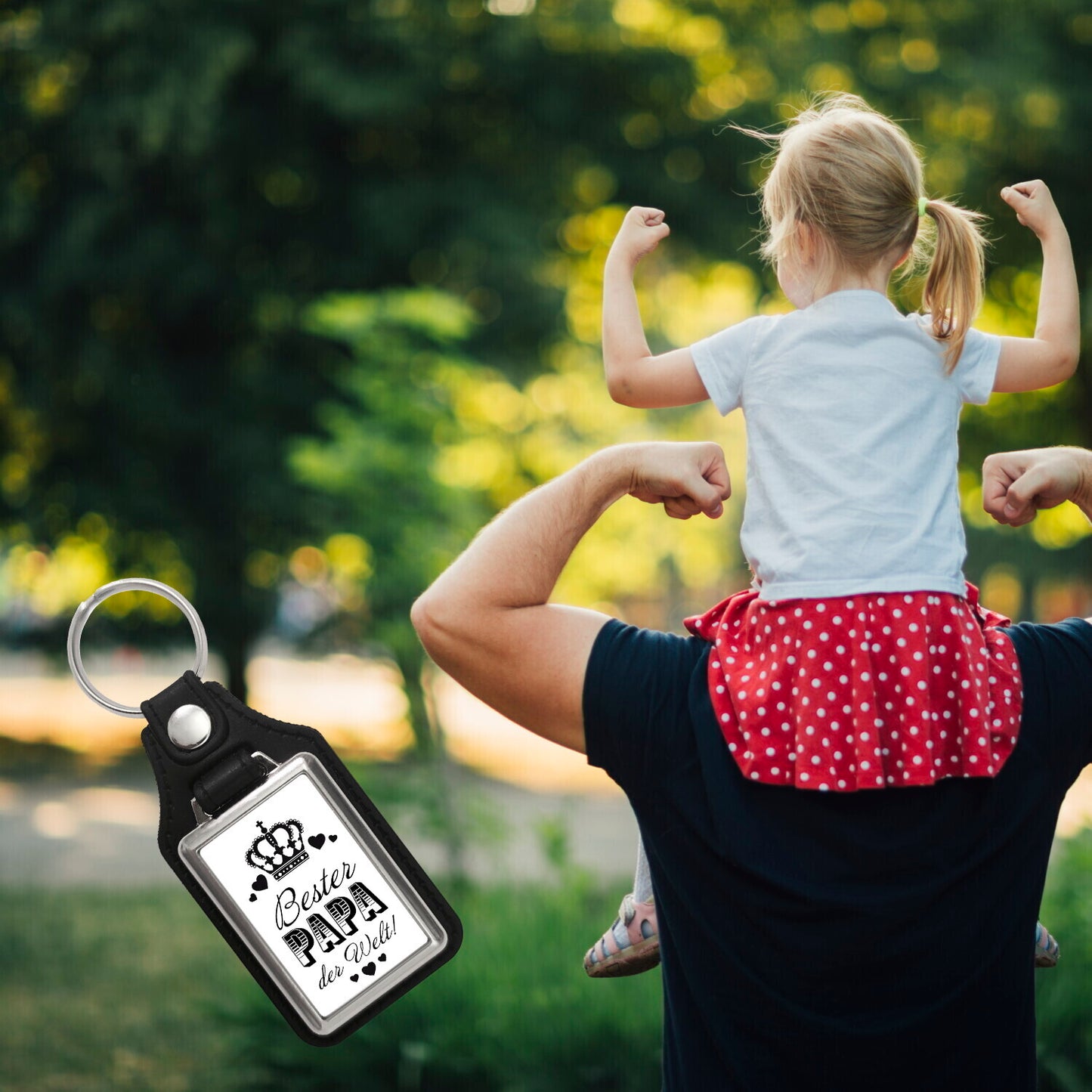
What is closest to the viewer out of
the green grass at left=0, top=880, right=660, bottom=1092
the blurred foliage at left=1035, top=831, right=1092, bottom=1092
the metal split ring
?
the metal split ring

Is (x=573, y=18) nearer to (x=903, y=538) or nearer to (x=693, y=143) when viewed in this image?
(x=693, y=143)

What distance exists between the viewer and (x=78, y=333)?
36.3 ft

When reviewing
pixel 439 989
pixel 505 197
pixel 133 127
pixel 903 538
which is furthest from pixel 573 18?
pixel 903 538

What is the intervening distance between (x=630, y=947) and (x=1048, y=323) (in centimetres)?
95

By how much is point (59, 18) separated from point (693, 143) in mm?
5120

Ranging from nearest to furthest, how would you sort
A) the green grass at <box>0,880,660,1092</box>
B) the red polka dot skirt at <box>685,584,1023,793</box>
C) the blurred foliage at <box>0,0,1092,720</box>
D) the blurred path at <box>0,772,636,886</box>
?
the red polka dot skirt at <box>685,584,1023,793</box>
the green grass at <box>0,880,660,1092</box>
the blurred path at <box>0,772,636,886</box>
the blurred foliage at <box>0,0,1092,720</box>

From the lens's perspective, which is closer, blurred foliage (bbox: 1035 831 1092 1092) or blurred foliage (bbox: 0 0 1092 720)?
blurred foliage (bbox: 1035 831 1092 1092)

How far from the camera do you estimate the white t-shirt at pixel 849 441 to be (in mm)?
1469

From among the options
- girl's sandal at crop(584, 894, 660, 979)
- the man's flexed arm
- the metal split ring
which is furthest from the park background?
the metal split ring

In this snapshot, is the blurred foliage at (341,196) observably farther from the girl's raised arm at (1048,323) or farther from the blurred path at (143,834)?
the girl's raised arm at (1048,323)

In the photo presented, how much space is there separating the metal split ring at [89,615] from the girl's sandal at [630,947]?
2.20 ft

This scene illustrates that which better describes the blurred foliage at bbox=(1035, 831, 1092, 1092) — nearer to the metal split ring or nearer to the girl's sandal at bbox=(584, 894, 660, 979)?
the girl's sandal at bbox=(584, 894, 660, 979)

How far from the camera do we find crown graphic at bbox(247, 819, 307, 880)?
4.01 ft

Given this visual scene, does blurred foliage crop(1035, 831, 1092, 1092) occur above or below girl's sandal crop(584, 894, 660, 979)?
below
